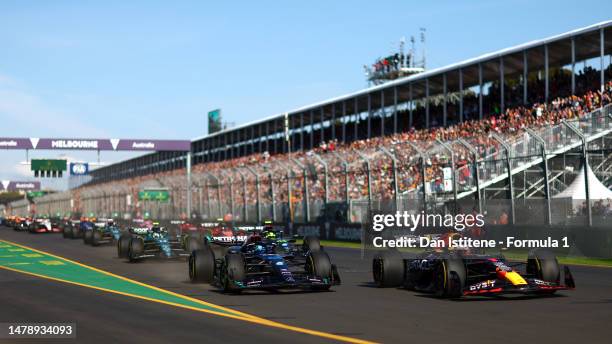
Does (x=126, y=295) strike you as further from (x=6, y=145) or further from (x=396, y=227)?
(x=6, y=145)

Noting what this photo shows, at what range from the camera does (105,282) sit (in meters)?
18.7

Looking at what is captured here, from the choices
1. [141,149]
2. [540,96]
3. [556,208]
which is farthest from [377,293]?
[141,149]

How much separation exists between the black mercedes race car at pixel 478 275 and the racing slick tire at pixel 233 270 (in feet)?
9.03

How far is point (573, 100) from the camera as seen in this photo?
3678 centimetres

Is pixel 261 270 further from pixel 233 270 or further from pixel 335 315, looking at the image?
pixel 335 315

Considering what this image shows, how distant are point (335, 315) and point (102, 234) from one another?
26061 millimetres

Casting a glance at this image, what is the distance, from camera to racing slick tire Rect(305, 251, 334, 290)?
634 inches

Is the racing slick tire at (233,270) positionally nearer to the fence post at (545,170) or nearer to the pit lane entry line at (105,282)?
the pit lane entry line at (105,282)

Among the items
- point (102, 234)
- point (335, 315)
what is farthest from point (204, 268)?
point (102, 234)

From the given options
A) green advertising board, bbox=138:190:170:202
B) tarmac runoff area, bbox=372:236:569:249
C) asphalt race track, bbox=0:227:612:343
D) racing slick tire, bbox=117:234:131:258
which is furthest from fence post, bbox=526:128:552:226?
green advertising board, bbox=138:190:170:202

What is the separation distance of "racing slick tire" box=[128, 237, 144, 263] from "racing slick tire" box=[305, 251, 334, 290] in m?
10.1

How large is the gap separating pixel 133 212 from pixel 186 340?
51693mm

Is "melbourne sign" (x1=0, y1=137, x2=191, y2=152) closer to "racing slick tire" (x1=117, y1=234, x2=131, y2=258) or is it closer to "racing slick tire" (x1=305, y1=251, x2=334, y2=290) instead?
"racing slick tire" (x1=117, y1=234, x2=131, y2=258)

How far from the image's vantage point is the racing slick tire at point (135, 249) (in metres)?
25.3
